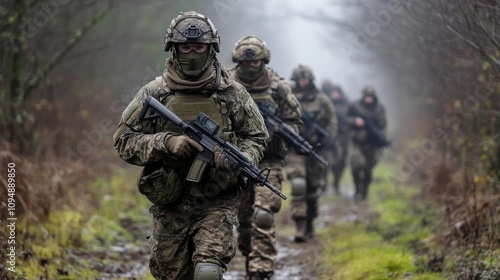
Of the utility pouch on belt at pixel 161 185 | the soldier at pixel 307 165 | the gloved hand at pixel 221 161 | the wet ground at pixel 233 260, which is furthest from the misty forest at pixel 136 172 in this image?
the gloved hand at pixel 221 161

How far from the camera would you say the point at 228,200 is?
189 inches

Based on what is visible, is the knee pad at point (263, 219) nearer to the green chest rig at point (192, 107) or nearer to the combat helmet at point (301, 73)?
the green chest rig at point (192, 107)

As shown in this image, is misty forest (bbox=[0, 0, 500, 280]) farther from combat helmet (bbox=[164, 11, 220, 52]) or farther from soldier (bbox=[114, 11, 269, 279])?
combat helmet (bbox=[164, 11, 220, 52])

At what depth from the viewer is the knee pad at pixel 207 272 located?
4363mm

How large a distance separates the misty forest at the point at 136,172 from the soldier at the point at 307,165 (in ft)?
1.17

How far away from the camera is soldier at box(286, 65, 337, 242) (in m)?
8.74

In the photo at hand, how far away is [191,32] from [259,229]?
257cm

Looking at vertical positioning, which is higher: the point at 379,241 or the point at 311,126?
the point at 311,126

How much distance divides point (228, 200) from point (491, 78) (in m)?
4.37

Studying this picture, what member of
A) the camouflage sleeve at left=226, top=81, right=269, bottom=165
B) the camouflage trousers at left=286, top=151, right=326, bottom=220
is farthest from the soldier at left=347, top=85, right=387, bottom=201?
the camouflage sleeve at left=226, top=81, right=269, bottom=165

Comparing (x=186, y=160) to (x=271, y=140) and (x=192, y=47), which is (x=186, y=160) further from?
(x=271, y=140)

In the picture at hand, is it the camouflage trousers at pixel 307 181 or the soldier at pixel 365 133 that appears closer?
the camouflage trousers at pixel 307 181

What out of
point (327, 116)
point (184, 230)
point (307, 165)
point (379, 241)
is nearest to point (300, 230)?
point (307, 165)

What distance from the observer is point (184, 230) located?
473 cm
